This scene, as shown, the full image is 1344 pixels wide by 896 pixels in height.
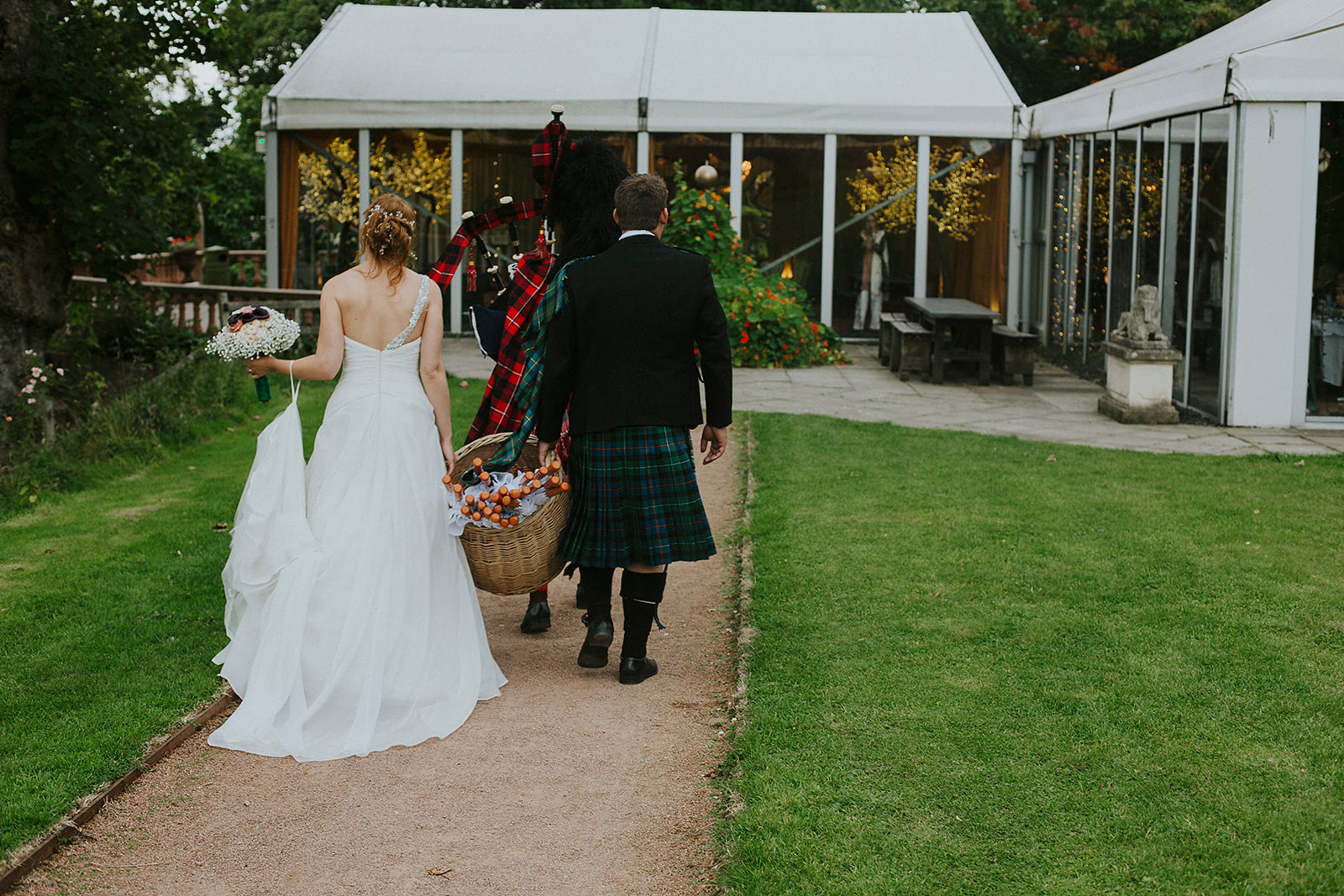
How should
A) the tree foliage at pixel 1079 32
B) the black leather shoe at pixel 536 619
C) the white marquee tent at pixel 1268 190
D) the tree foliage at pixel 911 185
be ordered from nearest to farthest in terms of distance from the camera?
the black leather shoe at pixel 536 619
the white marquee tent at pixel 1268 190
the tree foliage at pixel 911 185
the tree foliage at pixel 1079 32

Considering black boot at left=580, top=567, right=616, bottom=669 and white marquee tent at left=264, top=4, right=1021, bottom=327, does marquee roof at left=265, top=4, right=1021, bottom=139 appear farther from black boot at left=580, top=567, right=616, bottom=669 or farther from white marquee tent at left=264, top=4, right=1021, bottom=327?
black boot at left=580, top=567, right=616, bottom=669

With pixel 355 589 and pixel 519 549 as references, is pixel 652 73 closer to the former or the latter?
pixel 519 549

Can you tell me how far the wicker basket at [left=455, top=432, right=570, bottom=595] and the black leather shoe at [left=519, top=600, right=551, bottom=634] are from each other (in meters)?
0.71

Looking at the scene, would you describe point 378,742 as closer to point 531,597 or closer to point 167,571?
point 531,597

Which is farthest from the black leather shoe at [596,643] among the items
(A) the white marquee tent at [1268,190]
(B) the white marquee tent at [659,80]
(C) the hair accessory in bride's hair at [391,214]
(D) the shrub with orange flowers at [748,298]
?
(B) the white marquee tent at [659,80]

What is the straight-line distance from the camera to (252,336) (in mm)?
4449

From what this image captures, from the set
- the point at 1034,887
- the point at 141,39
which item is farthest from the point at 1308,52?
the point at 141,39

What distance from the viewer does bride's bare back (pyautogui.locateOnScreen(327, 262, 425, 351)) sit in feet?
14.8

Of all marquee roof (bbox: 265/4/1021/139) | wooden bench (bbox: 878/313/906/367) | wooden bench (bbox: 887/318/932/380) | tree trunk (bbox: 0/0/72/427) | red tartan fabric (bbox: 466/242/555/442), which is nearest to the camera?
red tartan fabric (bbox: 466/242/555/442)

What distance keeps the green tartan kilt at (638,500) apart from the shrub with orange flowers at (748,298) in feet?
30.7

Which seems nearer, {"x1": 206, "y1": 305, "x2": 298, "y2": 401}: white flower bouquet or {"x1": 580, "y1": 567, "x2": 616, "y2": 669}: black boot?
{"x1": 206, "y1": 305, "x2": 298, "y2": 401}: white flower bouquet

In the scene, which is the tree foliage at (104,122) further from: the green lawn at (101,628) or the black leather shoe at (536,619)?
the black leather shoe at (536,619)

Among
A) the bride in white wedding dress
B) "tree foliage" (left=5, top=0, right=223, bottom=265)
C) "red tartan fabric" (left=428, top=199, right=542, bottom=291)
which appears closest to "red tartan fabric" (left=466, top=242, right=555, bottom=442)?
"red tartan fabric" (left=428, top=199, right=542, bottom=291)

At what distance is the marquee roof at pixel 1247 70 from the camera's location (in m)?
9.44
